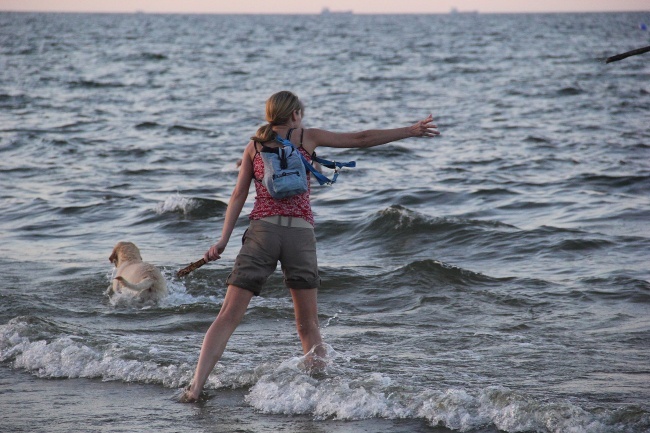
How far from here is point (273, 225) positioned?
5.48 meters

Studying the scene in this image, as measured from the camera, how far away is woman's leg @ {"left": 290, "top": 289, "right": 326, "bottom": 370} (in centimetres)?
566

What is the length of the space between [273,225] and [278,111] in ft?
2.43

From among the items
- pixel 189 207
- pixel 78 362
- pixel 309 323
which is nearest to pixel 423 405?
pixel 309 323

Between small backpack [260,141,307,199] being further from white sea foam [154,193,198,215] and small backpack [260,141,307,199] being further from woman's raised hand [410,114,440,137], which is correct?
white sea foam [154,193,198,215]

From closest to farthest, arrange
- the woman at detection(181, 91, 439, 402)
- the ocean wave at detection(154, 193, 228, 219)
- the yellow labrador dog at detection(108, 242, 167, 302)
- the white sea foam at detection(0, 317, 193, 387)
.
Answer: the woman at detection(181, 91, 439, 402) < the white sea foam at detection(0, 317, 193, 387) < the yellow labrador dog at detection(108, 242, 167, 302) < the ocean wave at detection(154, 193, 228, 219)

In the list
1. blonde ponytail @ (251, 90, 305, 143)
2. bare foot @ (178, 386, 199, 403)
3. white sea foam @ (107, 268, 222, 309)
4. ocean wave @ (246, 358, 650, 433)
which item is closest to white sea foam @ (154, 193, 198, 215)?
white sea foam @ (107, 268, 222, 309)

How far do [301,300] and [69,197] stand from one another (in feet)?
30.3

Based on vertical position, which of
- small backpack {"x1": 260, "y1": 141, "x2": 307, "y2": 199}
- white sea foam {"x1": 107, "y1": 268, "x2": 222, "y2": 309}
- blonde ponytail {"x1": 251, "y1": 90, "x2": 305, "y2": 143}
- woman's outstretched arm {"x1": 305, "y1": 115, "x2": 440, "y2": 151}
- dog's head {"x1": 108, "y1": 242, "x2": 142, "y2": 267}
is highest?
blonde ponytail {"x1": 251, "y1": 90, "x2": 305, "y2": 143}

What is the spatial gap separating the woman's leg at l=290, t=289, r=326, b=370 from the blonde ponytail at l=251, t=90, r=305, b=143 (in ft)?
3.49

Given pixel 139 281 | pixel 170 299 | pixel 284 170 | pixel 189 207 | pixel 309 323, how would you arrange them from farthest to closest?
pixel 189 207, pixel 170 299, pixel 139 281, pixel 309 323, pixel 284 170

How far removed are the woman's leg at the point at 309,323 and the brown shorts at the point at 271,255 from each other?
0.12m

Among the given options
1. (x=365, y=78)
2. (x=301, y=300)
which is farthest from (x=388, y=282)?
(x=365, y=78)

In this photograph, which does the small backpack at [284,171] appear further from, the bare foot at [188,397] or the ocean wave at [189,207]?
the ocean wave at [189,207]

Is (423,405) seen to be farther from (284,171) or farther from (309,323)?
(284,171)
